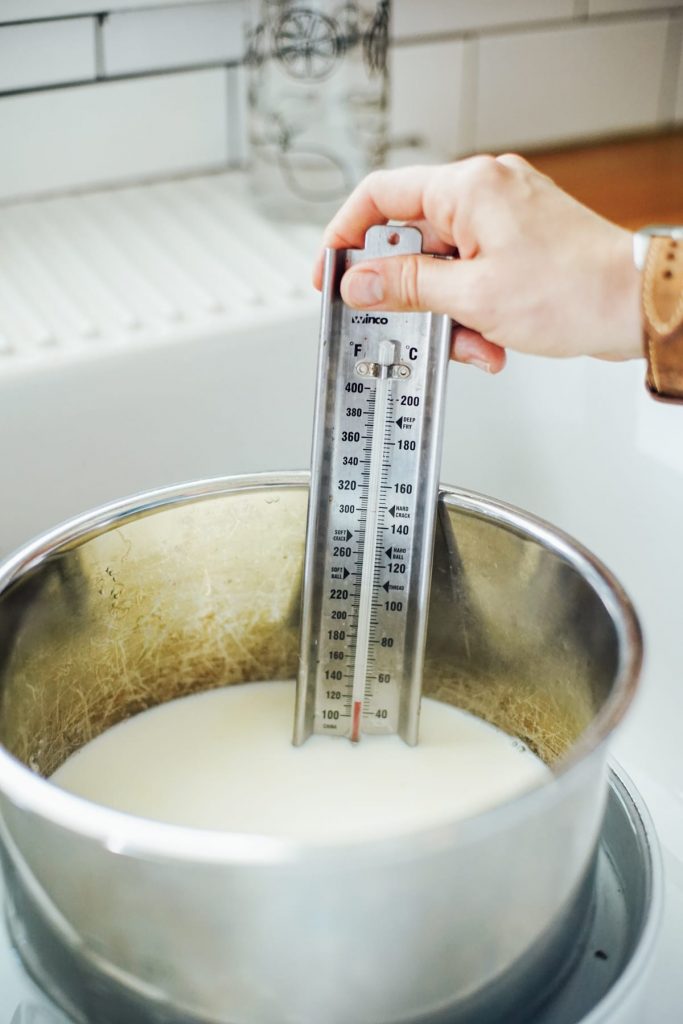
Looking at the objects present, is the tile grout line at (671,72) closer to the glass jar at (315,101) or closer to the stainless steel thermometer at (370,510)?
the glass jar at (315,101)

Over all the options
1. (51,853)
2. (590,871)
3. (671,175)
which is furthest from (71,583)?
(671,175)

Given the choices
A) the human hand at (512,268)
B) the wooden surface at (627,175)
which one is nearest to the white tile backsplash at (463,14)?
the wooden surface at (627,175)

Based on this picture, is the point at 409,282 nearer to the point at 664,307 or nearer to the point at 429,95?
the point at 664,307

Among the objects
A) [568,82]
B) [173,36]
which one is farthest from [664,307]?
[568,82]

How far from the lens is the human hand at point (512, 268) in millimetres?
593

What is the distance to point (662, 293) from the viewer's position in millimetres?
603

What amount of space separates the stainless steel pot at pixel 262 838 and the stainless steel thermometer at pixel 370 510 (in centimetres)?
4

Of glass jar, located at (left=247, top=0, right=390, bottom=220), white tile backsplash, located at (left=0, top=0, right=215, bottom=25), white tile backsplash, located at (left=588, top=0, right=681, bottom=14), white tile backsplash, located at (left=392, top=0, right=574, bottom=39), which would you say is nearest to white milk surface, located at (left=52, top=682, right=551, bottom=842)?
glass jar, located at (left=247, top=0, right=390, bottom=220)

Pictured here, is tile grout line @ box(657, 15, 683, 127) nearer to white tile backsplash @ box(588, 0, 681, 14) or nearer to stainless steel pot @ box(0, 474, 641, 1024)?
white tile backsplash @ box(588, 0, 681, 14)

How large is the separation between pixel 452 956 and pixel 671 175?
0.99 metres

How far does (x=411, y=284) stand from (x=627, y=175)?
752mm

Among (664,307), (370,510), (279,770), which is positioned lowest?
(279,770)

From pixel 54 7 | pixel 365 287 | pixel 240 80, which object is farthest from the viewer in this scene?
pixel 240 80

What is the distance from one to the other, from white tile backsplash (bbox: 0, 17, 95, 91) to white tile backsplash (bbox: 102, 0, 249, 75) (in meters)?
0.02
